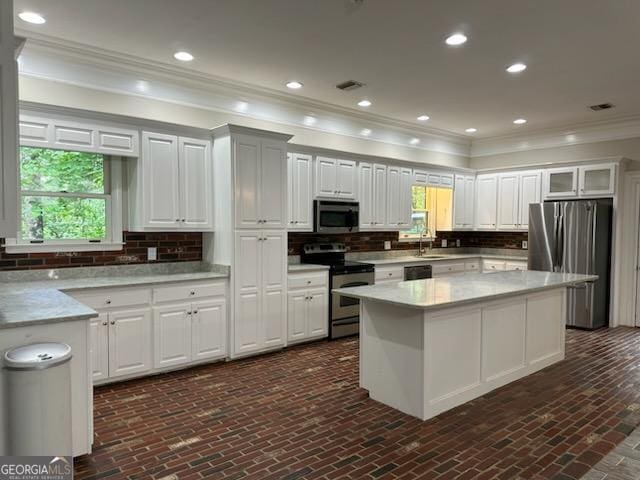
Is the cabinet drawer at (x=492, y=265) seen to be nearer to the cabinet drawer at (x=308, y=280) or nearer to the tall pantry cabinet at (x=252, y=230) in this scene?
the cabinet drawer at (x=308, y=280)

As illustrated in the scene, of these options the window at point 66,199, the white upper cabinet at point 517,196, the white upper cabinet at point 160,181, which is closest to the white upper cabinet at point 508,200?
the white upper cabinet at point 517,196

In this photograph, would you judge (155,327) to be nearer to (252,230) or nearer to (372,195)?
(252,230)

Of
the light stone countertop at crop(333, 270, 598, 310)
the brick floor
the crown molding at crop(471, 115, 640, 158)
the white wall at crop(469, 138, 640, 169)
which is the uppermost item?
the crown molding at crop(471, 115, 640, 158)

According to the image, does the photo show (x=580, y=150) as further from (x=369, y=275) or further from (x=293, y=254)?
(x=293, y=254)

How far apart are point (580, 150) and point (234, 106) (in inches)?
209

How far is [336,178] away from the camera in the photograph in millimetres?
5844

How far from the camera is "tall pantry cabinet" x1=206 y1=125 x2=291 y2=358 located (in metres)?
4.55

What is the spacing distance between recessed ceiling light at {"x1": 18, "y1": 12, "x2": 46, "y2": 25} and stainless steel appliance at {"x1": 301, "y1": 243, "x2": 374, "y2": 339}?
11.7 ft

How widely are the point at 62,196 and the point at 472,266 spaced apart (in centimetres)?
608

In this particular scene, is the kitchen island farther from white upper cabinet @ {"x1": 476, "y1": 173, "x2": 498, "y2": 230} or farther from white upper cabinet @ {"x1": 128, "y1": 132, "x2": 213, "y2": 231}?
white upper cabinet @ {"x1": 476, "y1": 173, "x2": 498, "y2": 230}

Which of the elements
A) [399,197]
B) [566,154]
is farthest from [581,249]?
[399,197]

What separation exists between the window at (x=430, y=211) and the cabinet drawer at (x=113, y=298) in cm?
446

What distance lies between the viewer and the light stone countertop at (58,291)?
98.3 inches

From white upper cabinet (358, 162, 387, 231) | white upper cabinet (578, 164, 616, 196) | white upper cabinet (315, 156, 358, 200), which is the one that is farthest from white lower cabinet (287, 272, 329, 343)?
white upper cabinet (578, 164, 616, 196)
